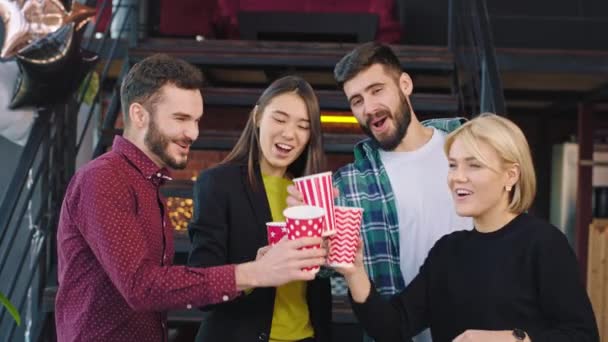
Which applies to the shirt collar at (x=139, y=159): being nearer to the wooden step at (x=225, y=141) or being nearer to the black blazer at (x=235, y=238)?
the black blazer at (x=235, y=238)

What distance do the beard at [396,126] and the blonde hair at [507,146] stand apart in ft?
1.40

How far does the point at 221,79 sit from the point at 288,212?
14.5 ft

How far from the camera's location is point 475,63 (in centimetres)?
380

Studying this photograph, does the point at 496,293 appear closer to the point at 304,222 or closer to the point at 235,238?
the point at 304,222

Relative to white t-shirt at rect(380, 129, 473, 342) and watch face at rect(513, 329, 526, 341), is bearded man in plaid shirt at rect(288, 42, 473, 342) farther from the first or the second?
watch face at rect(513, 329, 526, 341)

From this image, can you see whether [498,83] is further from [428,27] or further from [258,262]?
[428,27]

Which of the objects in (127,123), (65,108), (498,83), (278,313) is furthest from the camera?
(65,108)

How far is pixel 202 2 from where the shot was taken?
563cm

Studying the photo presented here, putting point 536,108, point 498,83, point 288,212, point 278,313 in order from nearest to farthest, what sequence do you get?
point 288,212
point 278,313
point 498,83
point 536,108

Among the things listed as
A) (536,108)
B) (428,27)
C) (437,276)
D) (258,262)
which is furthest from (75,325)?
(536,108)

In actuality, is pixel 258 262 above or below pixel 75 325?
above

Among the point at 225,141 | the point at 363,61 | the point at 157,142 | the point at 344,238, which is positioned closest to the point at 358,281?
the point at 344,238

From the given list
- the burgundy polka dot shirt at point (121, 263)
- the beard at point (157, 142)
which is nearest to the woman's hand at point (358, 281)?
the burgundy polka dot shirt at point (121, 263)

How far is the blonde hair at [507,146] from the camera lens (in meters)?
1.51
